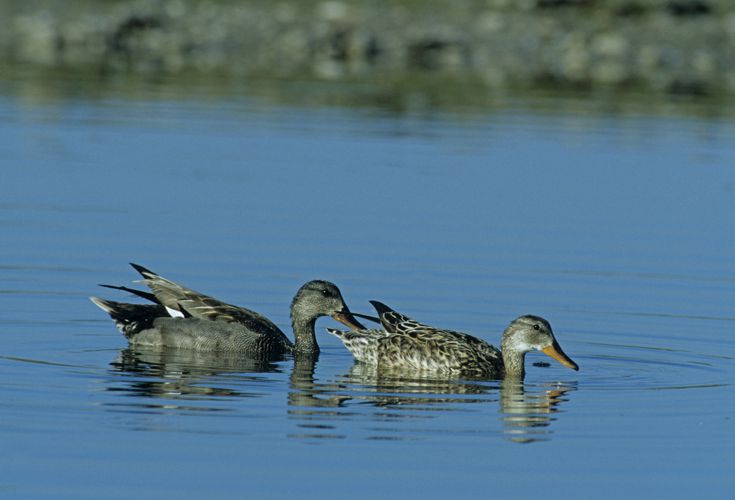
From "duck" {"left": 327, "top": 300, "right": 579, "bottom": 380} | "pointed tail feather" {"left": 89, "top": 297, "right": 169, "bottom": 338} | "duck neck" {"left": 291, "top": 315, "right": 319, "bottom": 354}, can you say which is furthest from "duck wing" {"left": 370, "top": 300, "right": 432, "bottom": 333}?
"pointed tail feather" {"left": 89, "top": 297, "right": 169, "bottom": 338}

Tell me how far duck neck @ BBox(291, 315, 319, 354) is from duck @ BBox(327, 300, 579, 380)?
574mm

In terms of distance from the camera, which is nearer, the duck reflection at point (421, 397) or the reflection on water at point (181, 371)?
the duck reflection at point (421, 397)

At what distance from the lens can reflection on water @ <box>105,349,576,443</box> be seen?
1051cm

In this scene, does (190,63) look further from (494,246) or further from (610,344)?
(610,344)

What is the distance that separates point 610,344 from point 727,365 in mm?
1035

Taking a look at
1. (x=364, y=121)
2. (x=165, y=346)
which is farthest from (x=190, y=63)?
(x=165, y=346)

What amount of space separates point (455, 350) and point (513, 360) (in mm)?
425

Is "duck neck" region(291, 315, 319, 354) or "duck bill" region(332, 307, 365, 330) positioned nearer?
"duck neck" region(291, 315, 319, 354)

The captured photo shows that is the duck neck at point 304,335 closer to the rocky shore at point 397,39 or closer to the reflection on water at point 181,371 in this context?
the reflection on water at point 181,371

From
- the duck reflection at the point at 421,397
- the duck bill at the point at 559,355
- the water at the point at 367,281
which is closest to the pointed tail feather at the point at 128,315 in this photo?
the water at the point at 367,281

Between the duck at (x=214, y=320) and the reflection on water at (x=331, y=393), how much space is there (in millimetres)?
147

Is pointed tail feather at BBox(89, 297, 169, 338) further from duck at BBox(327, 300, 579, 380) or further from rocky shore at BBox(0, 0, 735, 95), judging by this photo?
rocky shore at BBox(0, 0, 735, 95)

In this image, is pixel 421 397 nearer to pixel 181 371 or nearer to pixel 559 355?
pixel 559 355

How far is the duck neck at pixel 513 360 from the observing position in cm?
1255
